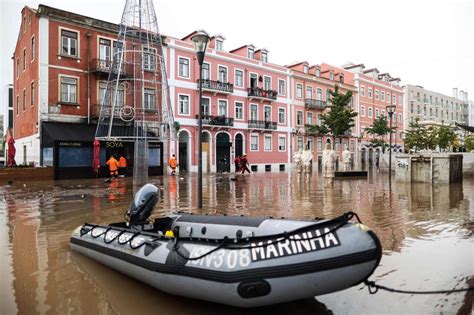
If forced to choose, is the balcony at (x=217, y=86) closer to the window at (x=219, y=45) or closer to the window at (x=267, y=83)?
the window at (x=219, y=45)

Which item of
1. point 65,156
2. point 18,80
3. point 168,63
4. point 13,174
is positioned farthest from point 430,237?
point 18,80

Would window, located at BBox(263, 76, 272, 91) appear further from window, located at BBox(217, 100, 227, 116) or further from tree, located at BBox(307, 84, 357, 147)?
tree, located at BBox(307, 84, 357, 147)

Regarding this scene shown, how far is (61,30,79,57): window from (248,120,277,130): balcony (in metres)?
18.0

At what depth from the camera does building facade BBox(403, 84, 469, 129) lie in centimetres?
6278

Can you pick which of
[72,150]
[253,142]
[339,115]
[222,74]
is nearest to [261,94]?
[222,74]

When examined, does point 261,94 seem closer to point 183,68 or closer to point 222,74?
point 222,74

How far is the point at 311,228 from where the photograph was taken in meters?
3.38

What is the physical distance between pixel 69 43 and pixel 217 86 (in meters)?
13.6

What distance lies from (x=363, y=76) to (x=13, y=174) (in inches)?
1836

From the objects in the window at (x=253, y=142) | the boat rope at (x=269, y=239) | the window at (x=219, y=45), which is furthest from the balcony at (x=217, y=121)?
the boat rope at (x=269, y=239)

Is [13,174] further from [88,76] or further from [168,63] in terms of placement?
[168,63]

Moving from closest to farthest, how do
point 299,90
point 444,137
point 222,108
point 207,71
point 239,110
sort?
point 207,71, point 222,108, point 239,110, point 444,137, point 299,90

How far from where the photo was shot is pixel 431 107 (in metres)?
70.0

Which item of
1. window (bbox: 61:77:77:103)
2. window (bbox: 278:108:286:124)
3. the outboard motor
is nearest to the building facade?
window (bbox: 278:108:286:124)
